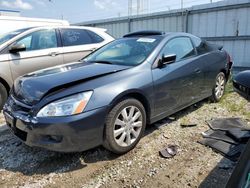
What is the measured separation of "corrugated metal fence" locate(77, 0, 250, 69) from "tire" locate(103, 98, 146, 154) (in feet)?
22.7

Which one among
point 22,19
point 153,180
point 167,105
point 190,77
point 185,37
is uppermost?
point 22,19

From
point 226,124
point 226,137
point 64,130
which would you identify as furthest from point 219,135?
point 64,130

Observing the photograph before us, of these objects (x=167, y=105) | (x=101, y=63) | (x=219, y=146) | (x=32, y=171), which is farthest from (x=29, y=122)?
(x=219, y=146)

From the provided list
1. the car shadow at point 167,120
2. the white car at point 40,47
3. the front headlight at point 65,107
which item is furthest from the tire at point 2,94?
the car shadow at point 167,120

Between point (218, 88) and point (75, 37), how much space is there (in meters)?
3.36

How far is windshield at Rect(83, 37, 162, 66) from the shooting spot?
3639 mm

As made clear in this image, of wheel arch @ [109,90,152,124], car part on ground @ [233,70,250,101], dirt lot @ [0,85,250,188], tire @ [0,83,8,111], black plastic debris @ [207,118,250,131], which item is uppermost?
car part on ground @ [233,70,250,101]

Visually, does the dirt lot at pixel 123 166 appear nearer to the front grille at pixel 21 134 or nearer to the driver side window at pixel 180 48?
the front grille at pixel 21 134

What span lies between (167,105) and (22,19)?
24.0 feet

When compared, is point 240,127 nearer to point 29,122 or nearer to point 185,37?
point 185,37

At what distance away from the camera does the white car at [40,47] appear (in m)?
5.12

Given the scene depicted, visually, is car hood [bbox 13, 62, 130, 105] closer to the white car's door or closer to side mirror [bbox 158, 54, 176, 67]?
side mirror [bbox 158, 54, 176, 67]

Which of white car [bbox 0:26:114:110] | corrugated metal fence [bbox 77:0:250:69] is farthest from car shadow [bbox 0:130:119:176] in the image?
corrugated metal fence [bbox 77:0:250:69]

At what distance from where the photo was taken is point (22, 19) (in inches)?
359
